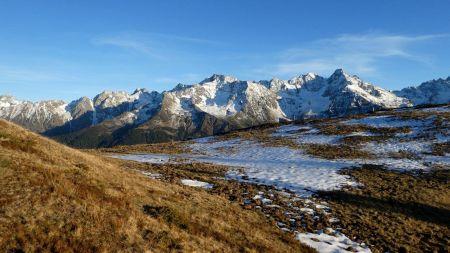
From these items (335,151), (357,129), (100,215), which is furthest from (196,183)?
(357,129)

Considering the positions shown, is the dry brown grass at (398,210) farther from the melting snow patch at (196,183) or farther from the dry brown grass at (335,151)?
the dry brown grass at (335,151)

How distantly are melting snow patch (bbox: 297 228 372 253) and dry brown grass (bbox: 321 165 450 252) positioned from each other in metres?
0.77

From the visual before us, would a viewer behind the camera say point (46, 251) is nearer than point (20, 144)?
Yes

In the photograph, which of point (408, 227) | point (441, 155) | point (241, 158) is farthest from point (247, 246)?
point (441, 155)

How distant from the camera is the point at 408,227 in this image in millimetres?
22828

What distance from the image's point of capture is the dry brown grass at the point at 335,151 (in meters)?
47.2

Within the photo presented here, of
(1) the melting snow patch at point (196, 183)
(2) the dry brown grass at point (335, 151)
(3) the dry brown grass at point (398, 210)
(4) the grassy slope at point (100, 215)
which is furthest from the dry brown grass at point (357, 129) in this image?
(4) the grassy slope at point (100, 215)

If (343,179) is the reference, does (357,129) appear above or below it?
above

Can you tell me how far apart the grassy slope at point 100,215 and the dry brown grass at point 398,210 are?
223 inches

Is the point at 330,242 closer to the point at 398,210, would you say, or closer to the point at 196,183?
the point at 398,210

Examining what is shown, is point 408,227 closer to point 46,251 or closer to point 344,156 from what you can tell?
point 46,251

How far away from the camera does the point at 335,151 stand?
1984 inches

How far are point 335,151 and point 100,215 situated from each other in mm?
40216

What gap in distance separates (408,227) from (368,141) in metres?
34.2
